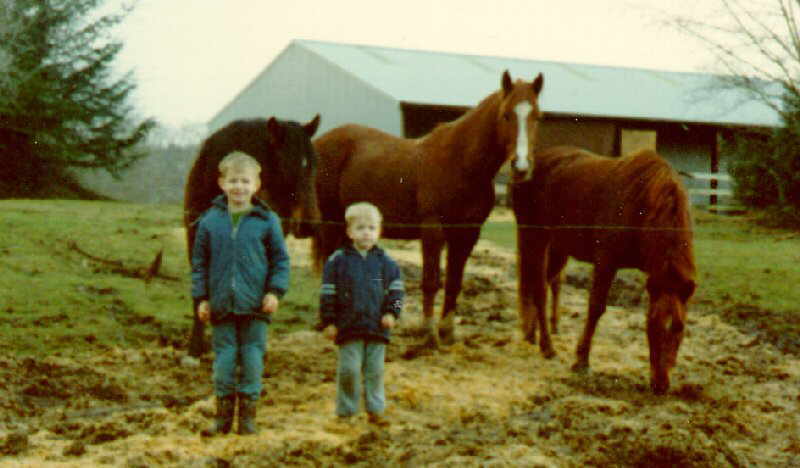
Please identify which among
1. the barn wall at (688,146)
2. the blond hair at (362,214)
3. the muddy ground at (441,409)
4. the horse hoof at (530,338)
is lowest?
the muddy ground at (441,409)

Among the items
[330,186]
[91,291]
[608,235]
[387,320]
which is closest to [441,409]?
[387,320]

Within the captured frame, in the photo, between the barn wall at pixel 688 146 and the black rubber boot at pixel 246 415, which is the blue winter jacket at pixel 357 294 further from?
the barn wall at pixel 688 146

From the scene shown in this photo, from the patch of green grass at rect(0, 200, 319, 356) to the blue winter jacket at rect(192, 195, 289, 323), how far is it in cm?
291

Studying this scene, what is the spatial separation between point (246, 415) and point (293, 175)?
165 cm

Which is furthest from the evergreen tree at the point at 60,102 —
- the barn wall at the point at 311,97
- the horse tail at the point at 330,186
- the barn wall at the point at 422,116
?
the horse tail at the point at 330,186

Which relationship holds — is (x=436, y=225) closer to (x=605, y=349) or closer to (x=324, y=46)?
(x=605, y=349)

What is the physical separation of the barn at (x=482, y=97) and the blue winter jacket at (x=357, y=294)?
59.5ft

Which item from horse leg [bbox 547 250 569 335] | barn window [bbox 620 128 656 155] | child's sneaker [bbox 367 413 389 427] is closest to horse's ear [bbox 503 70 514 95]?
horse leg [bbox 547 250 569 335]

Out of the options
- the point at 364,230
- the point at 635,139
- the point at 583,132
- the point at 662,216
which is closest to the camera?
the point at 364,230

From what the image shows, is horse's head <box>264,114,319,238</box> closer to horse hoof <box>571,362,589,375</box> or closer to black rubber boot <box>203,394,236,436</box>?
black rubber boot <box>203,394,236,436</box>

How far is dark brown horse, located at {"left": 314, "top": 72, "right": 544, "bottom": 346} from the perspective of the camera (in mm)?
7043

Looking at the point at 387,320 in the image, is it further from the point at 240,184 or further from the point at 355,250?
the point at 240,184

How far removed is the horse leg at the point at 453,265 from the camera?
760 centimetres

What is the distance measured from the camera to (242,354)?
4.79 metres
